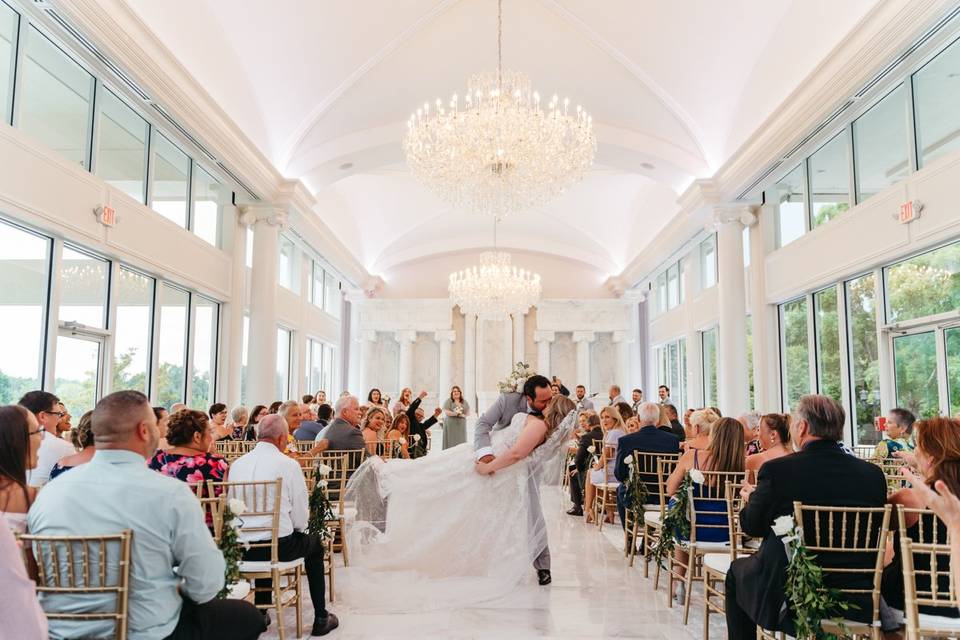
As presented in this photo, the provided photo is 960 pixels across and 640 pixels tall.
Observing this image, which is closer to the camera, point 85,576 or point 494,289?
point 85,576

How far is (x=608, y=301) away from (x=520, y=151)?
12.8 meters

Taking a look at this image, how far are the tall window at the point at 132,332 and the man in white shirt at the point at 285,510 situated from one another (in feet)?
14.7

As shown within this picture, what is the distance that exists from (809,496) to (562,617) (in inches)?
86.1

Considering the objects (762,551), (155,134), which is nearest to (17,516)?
(762,551)

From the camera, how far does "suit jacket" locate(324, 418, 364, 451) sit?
6.48m

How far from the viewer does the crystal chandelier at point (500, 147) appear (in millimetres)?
7363

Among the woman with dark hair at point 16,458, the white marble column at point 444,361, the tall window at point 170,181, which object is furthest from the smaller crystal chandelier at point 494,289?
the woman with dark hair at point 16,458

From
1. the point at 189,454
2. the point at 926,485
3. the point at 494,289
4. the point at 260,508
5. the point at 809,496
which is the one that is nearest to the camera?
the point at 926,485

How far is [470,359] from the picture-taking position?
19.8 meters

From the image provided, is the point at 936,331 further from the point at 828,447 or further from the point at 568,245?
the point at 568,245

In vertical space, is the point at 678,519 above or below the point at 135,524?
below

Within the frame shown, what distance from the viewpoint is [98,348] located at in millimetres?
7562

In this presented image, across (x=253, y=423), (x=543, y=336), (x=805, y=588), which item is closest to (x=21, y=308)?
(x=253, y=423)

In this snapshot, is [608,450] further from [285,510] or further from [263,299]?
[263,299]
